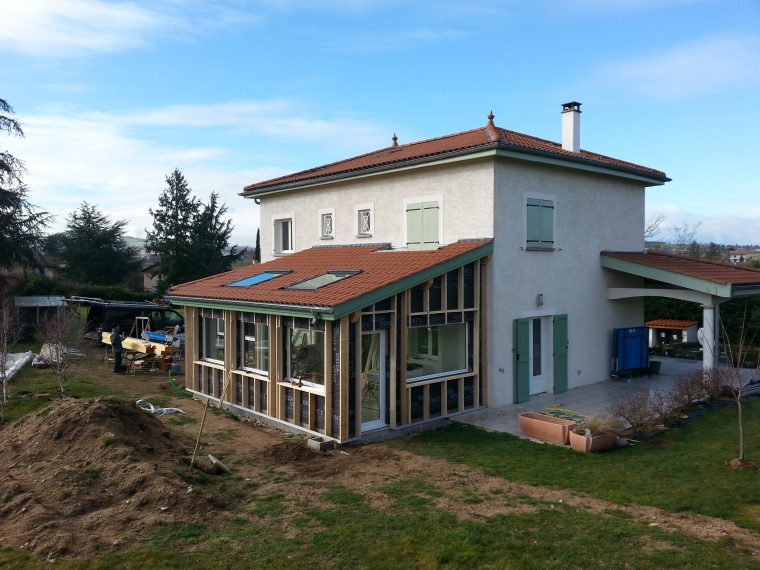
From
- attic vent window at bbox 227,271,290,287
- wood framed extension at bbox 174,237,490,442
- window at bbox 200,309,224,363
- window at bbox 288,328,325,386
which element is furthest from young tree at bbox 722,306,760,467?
window at bbox 200,309,224,363

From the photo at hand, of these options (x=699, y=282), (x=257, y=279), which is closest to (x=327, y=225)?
(x=257, y=279)

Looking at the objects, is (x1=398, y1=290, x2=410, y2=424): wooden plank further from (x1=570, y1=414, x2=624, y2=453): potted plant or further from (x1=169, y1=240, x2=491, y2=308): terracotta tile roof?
(x1=570, y1=414, x2=624, y2=453): potted plant

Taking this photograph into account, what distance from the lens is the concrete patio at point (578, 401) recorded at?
12394 millimetres

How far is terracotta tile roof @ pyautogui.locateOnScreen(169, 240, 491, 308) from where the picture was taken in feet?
37.3

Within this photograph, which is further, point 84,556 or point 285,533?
point 285,533

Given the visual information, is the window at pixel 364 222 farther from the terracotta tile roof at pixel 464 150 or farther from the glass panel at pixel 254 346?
the glass panel at pixel 254 346

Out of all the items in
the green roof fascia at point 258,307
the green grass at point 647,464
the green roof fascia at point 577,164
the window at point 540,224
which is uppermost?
the green roof fascia at point 577,164

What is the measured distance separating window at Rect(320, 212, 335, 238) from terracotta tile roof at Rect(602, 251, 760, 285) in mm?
7922

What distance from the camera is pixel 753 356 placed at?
19.3 m

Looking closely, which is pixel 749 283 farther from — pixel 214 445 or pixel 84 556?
pixel 84 556

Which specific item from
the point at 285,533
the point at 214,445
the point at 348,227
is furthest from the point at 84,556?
the point at 348,227

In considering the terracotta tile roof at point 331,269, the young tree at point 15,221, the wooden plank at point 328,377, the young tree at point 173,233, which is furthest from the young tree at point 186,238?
the wooden plank at point 328,377

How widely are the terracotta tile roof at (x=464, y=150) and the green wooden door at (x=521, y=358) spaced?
4.04 metres

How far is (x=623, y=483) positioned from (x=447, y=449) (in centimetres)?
308
